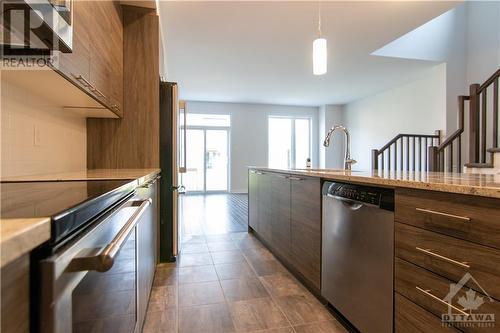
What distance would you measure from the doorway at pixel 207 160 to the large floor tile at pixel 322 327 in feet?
21.7

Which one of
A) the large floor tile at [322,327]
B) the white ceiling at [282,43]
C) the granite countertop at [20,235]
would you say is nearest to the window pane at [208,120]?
the white ceiling at [282,43]

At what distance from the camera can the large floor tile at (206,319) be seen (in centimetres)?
160

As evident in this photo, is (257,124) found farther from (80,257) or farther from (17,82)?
(80,257)

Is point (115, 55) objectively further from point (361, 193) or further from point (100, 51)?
point (361, 193)

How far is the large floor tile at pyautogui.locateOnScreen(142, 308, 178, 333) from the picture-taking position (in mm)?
1591

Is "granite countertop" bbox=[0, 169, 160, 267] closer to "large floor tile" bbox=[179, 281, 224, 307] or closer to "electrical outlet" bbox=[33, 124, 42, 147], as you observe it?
"electrical outlet" bbox=[33, 124, 42, 147]

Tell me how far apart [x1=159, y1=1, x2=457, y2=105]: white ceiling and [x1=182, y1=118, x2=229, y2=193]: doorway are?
5.09 feet

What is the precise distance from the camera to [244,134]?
8.24 metres

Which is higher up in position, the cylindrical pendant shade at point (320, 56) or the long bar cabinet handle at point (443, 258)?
the cylindrical pendant shade at point (320, 56)

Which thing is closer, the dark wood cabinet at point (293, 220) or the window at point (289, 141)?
the dark wood cabinet at point (293, 220)

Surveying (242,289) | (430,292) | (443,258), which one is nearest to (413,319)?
(430,292)

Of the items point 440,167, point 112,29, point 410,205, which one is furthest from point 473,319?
point 440,167

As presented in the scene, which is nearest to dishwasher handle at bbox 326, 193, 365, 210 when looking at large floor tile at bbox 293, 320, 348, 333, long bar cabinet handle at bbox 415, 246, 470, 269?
long bar cabinet handle at bbox 415, 246, 470, 269

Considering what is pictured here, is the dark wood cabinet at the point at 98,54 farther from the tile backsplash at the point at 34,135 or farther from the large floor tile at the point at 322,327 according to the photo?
the large floor tile at the point at 322,327
